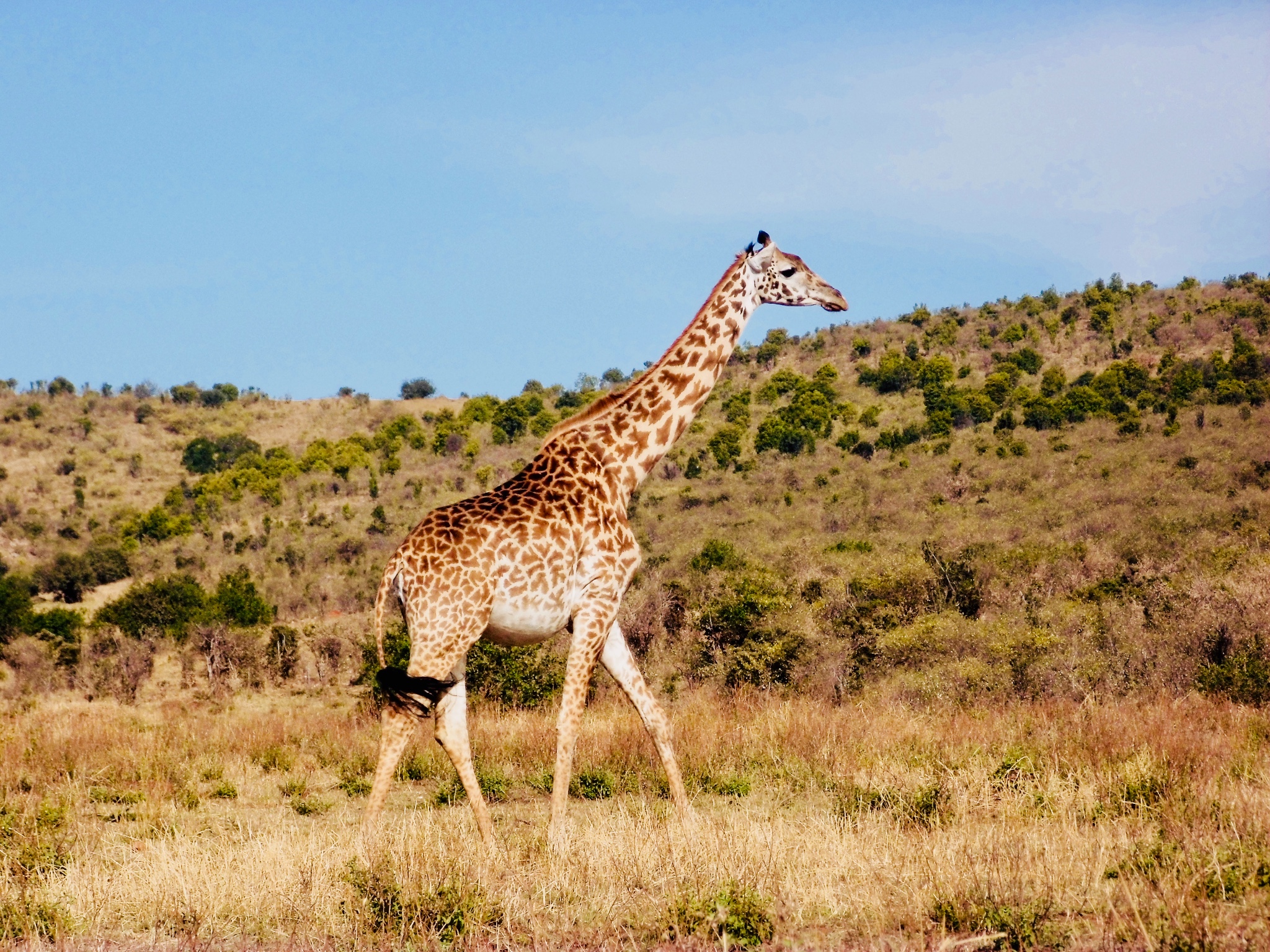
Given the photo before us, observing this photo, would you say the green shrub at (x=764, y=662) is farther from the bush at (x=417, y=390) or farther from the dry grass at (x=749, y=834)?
the bush at (x=417, y=390)

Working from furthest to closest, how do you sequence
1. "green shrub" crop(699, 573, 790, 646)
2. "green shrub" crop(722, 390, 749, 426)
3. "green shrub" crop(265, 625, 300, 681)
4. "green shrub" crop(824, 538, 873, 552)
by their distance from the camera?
1. "green shrub" crop(722, 390, 749, 426)
2. "green shrub" crop(824, 538, 873, 552)
3. "green shrub" crop(265, 625, 300, 681)
4. "green shrub" crop(699, 573, 790, 646)

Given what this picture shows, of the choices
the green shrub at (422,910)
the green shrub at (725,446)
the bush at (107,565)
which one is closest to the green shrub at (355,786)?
the green shrub at (422,910)

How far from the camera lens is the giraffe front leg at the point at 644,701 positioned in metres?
8.13

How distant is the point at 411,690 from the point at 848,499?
35.0 m

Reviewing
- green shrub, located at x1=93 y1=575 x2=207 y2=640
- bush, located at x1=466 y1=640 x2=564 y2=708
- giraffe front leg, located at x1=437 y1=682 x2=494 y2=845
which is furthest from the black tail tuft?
green shrub, located at x1=93 y1=575 x2=207 y2=640

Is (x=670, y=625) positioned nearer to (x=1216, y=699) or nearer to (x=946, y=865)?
(x=1216, y=699)

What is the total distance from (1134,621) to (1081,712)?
18.9ft

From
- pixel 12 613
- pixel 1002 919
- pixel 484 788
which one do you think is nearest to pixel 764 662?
pixel 484 788

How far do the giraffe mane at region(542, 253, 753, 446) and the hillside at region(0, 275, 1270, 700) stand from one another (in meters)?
7.57

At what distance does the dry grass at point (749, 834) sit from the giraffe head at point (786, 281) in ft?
12.0

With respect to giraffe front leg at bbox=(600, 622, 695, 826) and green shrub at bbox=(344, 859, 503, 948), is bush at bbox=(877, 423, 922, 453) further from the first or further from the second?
green shrub at bbox=(344, 859, 503, 948)

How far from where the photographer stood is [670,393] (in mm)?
8961

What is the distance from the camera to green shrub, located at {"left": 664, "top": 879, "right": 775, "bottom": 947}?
561 cm

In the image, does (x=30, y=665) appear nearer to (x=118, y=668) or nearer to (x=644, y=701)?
(x=118, y=668)
